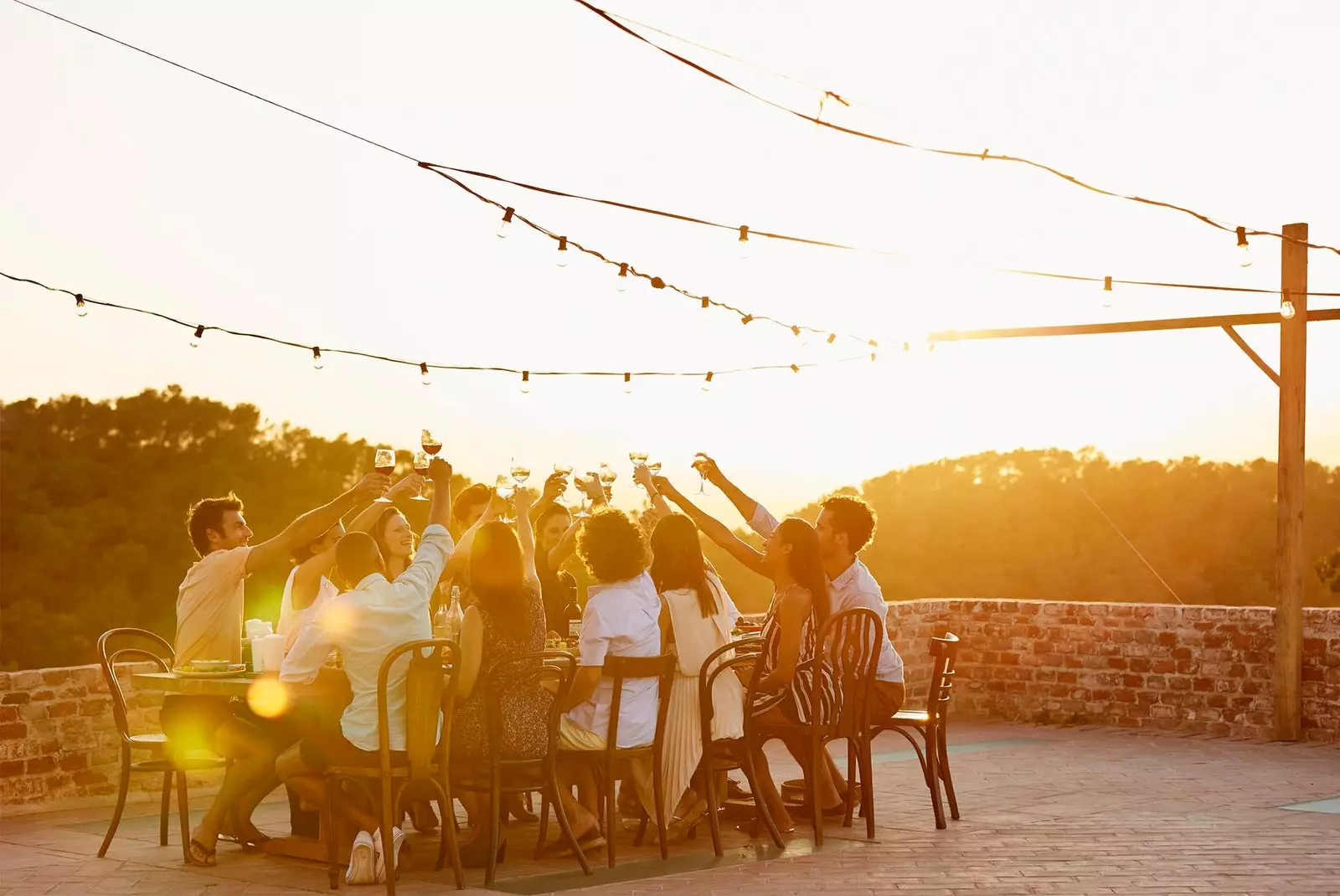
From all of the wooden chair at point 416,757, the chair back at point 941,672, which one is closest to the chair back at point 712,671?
the chair back at point 941,672

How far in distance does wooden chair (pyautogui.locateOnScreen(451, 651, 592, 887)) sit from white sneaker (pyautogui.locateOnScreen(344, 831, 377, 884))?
0.39 meters

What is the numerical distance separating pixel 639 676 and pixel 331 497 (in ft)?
96.6

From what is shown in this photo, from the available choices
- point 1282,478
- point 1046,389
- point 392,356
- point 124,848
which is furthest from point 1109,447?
point 124,848

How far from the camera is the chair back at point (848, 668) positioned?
659 cm

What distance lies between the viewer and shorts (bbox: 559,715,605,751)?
6121 mm

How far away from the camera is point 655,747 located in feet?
20.5

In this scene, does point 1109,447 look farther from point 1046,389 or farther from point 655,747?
point 655,747

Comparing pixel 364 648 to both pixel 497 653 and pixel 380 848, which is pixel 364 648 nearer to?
pixel 497 653

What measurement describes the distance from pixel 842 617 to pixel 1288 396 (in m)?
5.66

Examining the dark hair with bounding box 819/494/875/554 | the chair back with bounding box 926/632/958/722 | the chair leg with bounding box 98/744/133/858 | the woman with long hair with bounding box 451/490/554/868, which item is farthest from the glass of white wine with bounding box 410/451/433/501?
the chair back with bounding box 926/632/958/722

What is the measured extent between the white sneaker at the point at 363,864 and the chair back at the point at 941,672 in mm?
2599

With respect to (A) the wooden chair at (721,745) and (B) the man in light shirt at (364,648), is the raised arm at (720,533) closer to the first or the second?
(A) the wooden chair at (721,745)

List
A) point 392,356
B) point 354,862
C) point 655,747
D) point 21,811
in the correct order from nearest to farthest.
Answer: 1. point 354,862
2. point 655,747
3. point 21,811
4. point 392,356

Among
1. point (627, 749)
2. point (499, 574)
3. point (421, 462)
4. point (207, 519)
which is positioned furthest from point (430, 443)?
point (627, 749)
